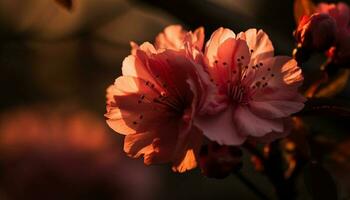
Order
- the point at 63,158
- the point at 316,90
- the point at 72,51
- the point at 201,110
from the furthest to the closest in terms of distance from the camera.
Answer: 1. the point at 72,51
2. the point at 63,158
3. the point at 316,90
4. the point at 201,110

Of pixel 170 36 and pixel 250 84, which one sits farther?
pixel 170 36

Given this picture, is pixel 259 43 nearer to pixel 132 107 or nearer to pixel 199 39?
pixel 199 39

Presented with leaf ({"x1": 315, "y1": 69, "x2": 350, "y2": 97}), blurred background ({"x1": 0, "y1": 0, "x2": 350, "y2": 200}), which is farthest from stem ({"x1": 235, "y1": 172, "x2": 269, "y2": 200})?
leaf ({"x1": 315, "y1": 69, "x2": 350, "y2": 97})

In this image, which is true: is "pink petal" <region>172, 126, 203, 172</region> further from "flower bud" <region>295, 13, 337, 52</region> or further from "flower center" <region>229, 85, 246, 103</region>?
"flower bud" <region>295, 13, 337, 52</region>

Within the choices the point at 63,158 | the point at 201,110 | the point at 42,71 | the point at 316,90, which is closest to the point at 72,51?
the point at 42,71

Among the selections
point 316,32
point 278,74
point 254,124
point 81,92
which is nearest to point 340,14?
point 316,32

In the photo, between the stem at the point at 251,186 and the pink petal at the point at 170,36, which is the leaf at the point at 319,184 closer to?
the stem at the point at 251,186

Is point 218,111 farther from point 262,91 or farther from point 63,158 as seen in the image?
point 63,158

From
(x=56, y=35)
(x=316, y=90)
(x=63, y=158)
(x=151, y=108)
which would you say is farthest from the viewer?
(x=56, y=35)
